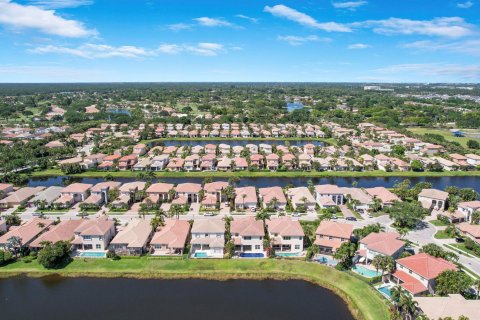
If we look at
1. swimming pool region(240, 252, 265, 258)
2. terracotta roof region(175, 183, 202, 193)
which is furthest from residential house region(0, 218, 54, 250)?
swimming pool region(240, 252, 265, 258)

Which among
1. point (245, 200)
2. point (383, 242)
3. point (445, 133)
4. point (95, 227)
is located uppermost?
point (445, 133)

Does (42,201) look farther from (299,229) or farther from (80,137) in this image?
(80,137)

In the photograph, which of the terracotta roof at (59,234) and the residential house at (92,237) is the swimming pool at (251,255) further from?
the terracotta roof at (59,234)

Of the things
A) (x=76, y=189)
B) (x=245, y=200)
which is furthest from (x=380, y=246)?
(x=76, y=189)

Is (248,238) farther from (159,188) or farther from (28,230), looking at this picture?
(28,230)

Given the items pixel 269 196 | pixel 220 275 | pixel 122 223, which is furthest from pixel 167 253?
pixel 269 196

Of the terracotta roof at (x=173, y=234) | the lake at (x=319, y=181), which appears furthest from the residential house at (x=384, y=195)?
the terracotta roof at (x=173, y=234)

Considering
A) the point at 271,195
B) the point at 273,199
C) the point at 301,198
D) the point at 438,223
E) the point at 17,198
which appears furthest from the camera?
the point at 271,195
